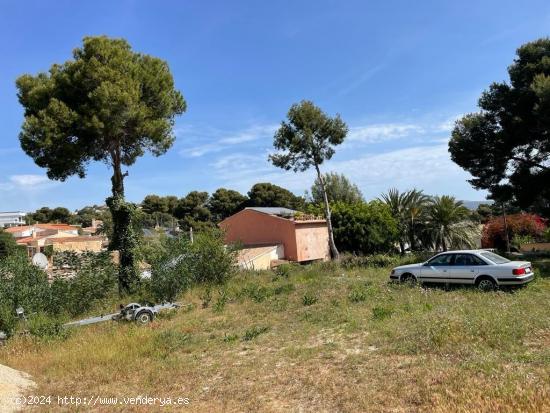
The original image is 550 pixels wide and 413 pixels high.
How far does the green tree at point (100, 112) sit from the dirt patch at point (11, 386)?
28.6 feet

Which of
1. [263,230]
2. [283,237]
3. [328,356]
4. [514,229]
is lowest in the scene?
[328,356]

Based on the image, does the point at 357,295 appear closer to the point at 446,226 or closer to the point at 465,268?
the point at 465,268

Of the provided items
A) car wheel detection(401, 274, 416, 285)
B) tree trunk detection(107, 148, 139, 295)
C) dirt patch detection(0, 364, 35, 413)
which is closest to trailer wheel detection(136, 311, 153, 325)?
dirt patch detection(0, 364, 35, 413)

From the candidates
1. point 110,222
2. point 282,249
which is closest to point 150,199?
point 282,249

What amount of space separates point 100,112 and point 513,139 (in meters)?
17.9

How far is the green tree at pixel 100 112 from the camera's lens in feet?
48.9

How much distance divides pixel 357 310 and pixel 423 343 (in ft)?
11.8

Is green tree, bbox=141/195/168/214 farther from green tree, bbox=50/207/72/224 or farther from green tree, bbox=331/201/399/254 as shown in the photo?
green tree, bbox=331/201/399/254

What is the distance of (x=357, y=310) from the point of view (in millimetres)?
10258

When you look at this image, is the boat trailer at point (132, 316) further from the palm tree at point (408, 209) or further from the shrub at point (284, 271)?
the palm tree at point (408, 209)

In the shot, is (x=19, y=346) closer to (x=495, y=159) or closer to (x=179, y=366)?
(x=179, y=366)

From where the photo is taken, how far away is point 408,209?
3406 centimetres

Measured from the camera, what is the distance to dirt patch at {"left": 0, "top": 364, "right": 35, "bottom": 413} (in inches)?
226

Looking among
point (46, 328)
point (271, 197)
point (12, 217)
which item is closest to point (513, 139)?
point (46, 328)
